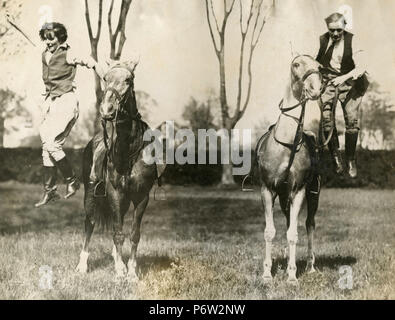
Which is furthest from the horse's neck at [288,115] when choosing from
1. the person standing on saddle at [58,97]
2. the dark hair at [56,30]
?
the dark hair at [56,30]

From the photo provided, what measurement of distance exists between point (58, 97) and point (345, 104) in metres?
3.69

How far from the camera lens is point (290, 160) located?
6.30 metres

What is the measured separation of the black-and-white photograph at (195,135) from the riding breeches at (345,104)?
15mm

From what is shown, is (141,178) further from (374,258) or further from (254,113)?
(374,258)

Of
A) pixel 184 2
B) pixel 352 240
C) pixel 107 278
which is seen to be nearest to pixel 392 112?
pixel 352 240

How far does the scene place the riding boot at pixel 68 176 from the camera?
7.09m

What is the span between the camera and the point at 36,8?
281 inches

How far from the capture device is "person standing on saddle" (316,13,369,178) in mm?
6918

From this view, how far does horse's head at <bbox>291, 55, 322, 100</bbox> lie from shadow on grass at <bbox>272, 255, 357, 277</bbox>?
208cm

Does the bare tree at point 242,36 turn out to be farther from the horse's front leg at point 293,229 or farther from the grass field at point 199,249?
the horse's front leg at point 293,229

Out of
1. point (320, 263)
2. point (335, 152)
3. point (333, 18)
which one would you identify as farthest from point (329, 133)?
point (320, 263)

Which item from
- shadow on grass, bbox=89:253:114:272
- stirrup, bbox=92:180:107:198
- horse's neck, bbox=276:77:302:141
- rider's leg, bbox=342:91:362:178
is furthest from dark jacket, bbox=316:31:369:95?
shadow on grass, bbox=89:253:114:272

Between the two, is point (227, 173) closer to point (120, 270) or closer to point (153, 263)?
point (153, 263)

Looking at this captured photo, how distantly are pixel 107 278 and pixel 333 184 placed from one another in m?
3.07
